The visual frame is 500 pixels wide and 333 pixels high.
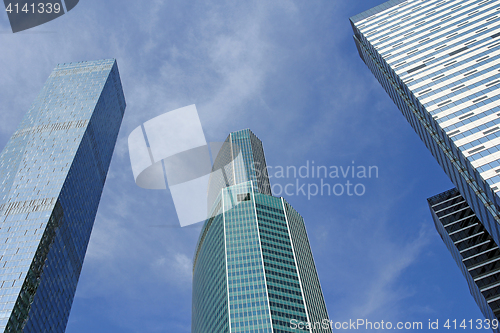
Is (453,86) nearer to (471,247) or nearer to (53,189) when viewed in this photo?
(471,247)

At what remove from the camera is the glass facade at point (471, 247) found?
86050 mm

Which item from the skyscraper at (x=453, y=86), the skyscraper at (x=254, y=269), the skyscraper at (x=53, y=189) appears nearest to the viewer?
the skyscraper at (x=453, y=86)

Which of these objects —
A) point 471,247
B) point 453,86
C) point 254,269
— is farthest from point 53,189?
point 471,247

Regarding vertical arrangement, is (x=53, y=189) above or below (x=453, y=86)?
above

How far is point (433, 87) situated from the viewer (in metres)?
79.4

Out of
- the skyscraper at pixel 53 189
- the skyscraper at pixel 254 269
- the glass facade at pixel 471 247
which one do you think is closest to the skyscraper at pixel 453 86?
the glass facade at pixel 471 247

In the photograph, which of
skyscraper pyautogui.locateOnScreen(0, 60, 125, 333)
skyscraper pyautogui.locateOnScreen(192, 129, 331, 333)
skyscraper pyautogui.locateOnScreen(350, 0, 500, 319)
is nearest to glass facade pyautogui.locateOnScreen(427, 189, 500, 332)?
skyscraper pyautogui.locateOnScreen(350, 0, 500, 319)

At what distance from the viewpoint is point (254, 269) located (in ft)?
360

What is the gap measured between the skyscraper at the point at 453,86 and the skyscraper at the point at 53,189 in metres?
94.6

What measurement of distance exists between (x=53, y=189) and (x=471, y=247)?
11287 centimetres

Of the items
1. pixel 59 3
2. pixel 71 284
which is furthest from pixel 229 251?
pixel 59 3

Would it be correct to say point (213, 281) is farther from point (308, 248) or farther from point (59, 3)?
point (59, 3)

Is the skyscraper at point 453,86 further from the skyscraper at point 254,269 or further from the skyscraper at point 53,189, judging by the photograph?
the skyscraper at point 53,189

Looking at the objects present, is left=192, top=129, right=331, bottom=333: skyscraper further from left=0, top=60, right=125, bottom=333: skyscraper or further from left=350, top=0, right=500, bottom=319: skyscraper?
left=350, top=0, right=500, bottom=319: skyscraper
